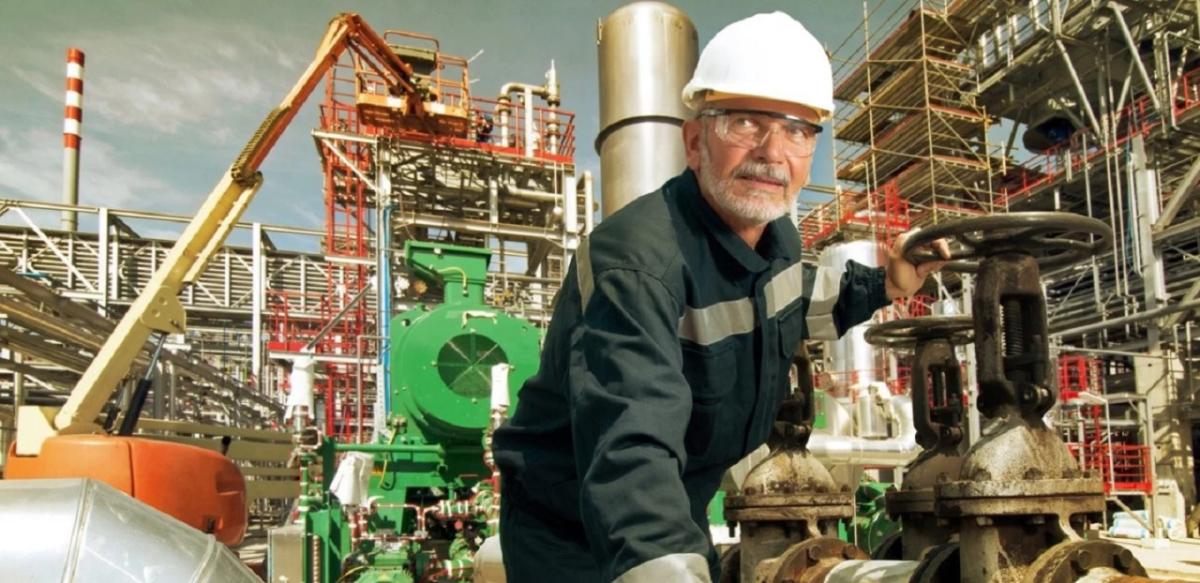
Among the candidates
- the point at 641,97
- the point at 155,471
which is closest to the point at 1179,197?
the point at 641,97

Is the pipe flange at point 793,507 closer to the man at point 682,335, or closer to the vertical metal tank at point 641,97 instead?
the man at point 682,335

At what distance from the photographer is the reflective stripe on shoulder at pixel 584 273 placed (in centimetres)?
122

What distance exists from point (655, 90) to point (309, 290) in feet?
56.6

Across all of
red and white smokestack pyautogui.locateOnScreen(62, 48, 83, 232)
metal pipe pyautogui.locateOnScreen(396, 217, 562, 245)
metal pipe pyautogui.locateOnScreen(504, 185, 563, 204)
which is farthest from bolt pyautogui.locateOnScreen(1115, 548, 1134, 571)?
red and white smokestack pyautogui.locateOnScreen(62, 48, 83, 232)

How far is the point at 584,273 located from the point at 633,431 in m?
0.31

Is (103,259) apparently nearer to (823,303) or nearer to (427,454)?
(427,454)

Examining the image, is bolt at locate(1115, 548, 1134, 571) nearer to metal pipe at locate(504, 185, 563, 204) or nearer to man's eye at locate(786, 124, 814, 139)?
man's eye at locate(786, 124, 814, 139)

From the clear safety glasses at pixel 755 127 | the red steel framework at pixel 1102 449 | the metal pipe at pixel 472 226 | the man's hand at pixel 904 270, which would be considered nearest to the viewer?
the clear safety glasses at pixel 755 127

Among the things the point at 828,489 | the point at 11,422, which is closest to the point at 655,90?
the point at 828,489

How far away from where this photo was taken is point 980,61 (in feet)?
60.5

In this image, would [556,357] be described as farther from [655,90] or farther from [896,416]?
[896,416]

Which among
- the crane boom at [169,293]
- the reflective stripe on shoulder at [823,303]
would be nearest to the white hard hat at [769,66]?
the reflective stripe on shoulder at [823,303]

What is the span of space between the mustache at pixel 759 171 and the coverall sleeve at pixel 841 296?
354mm

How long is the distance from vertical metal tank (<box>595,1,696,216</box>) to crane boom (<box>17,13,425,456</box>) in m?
3.62
